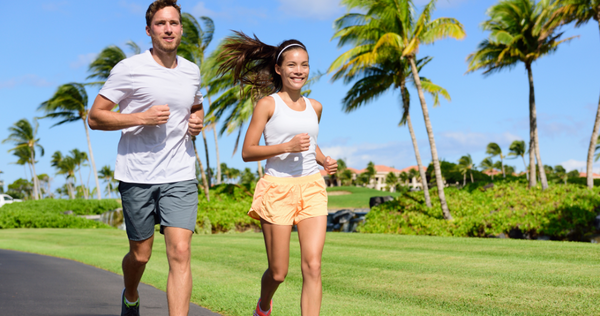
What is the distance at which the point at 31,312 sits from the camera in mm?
4863

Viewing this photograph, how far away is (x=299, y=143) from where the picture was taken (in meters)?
3.32

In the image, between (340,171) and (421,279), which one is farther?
(340,171)

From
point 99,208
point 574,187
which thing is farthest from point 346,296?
point 99,208

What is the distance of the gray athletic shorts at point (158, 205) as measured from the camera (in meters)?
3.44

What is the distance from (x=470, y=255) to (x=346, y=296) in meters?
5.03

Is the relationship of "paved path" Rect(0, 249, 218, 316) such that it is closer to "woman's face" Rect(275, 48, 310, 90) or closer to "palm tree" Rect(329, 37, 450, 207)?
"woman's face" Rect(275, 48, 310, 90)

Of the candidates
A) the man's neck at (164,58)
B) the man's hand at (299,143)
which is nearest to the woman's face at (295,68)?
the man's hand at (299,143)

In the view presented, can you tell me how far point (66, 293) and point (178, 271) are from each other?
3464 millimetres

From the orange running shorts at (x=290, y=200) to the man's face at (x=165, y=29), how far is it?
1.20m

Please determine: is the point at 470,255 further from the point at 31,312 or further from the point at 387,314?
the point at 31,312

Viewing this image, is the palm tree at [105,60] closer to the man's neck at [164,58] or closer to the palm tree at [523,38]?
the palm tree at [523,38]

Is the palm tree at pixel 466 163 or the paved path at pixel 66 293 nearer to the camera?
the paved path at pixel 66 293

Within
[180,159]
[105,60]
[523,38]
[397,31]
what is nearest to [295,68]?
[180,159]

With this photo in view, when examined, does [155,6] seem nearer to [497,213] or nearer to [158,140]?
[158,140]
